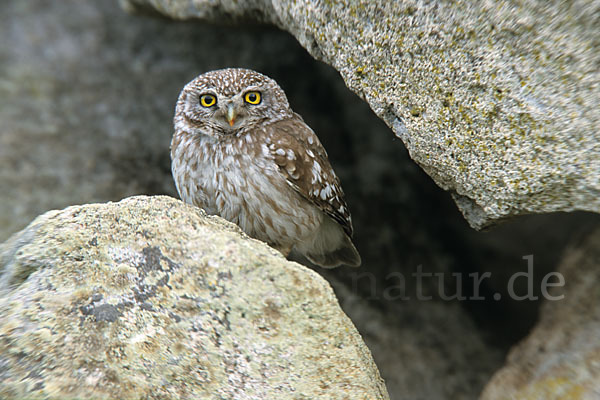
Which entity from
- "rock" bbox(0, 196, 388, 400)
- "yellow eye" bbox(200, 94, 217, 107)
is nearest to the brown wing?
"yellow eye" bbox(200, 94, 217, 107)

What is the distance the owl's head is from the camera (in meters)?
3.20

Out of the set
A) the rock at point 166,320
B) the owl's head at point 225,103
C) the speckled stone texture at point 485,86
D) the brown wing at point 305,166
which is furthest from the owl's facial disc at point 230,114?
the rock at point 166,320

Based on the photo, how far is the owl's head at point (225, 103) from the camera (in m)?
3.20

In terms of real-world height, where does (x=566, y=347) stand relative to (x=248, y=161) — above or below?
below

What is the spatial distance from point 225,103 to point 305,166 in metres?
0.64

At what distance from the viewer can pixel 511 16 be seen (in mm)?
2211

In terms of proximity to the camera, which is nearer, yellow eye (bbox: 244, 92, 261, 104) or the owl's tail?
yellow eye (bbox: 244, 92, 261, 104)

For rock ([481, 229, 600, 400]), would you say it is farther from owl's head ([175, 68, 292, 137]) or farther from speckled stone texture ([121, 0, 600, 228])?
owl's head ([175, 68, 292, 137])

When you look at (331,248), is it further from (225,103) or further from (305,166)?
(225,103)

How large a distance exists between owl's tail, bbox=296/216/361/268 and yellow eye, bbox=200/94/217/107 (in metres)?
1.17

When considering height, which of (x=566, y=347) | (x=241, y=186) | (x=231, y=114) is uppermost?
(x=231, y=114)

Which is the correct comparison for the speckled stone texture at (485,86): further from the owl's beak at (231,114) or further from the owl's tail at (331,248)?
the owl's tail at (331,248)

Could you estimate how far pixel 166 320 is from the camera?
82.9 inches

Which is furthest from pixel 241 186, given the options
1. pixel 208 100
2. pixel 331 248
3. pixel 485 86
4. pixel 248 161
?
pixel 485 86
